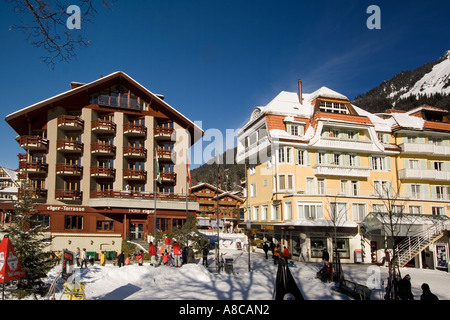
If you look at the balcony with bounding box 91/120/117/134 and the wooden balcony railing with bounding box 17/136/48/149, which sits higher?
the balcony with bounding box 91/120/117/134

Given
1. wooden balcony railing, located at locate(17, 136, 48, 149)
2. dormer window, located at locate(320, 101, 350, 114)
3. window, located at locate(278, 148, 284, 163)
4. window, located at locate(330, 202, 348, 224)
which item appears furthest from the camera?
dormer window, located at locate(320, 101, 350, 114)

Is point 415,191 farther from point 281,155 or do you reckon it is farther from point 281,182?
point 281,155

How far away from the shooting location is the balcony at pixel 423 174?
39.0m

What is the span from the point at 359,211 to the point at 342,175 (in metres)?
3.99

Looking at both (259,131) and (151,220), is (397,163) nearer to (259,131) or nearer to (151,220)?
(259,131)

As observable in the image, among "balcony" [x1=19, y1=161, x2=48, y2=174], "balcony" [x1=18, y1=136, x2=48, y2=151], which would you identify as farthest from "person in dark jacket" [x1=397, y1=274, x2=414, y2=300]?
"balcony" [x1=18, y1=136, x2=48, y2=151]

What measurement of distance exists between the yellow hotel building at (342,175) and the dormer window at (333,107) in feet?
0.36

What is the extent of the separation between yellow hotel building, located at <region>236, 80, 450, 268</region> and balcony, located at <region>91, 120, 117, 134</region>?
15.6 meters

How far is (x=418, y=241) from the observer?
1220 inches

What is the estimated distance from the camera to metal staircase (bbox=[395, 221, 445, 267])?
30328mm

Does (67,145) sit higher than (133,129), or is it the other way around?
(133,129)

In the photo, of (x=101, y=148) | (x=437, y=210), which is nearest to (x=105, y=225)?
(x=101, y=148)

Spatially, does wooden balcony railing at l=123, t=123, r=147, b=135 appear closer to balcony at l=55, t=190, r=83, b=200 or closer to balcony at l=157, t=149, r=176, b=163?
balcony at l=157, t=149, r=176, b=163
